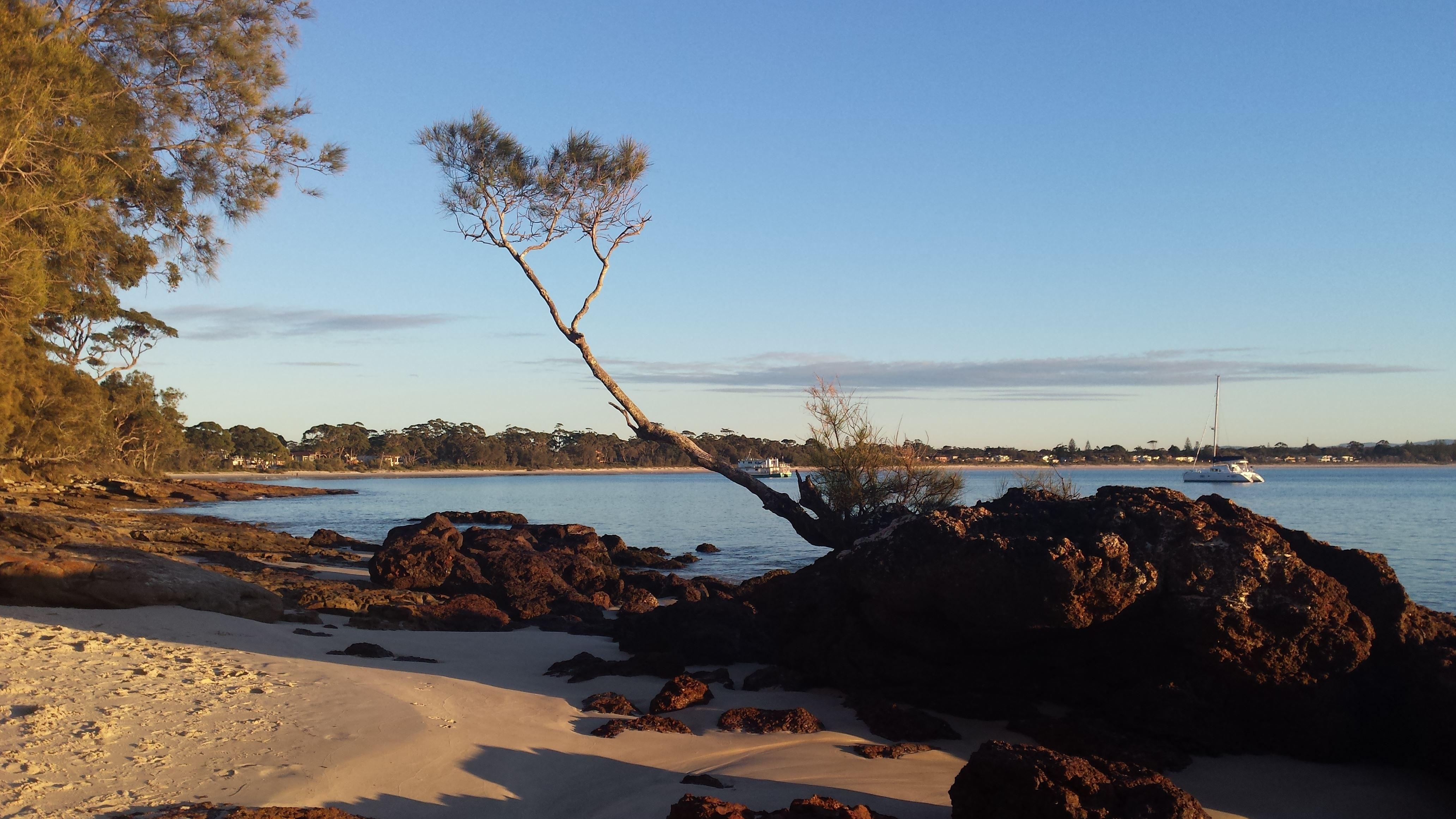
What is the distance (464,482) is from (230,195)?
98.4 m

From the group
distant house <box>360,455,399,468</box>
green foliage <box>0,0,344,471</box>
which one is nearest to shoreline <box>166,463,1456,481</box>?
distant house <box>360,455,399,468</box>

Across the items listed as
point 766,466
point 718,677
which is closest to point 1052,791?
point 718,677

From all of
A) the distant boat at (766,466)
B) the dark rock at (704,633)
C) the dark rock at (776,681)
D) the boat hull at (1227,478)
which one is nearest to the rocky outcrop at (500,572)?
the dark rock at (704,633)

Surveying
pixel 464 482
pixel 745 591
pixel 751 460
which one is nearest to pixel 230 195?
pixel 745 591

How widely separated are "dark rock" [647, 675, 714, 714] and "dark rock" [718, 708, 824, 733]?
40 cm

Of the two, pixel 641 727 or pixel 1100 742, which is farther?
pixel 641 727

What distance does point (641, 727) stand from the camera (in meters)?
6.61

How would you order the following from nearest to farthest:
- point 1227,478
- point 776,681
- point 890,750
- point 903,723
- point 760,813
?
point 760,813, point 890,750, point 903,723, point 776,681, point 1227,478

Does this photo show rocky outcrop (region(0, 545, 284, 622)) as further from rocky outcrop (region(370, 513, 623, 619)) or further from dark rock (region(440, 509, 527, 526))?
dark rock (region(440, 509, 527, 526))

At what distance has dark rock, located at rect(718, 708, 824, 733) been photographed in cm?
671

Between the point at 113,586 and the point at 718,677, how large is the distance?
21.5 ft

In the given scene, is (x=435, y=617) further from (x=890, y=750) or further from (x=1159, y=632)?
(x=1159, y=632)

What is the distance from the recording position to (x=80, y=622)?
8703 millimetres

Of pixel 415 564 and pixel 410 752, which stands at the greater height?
pixel 410 752
